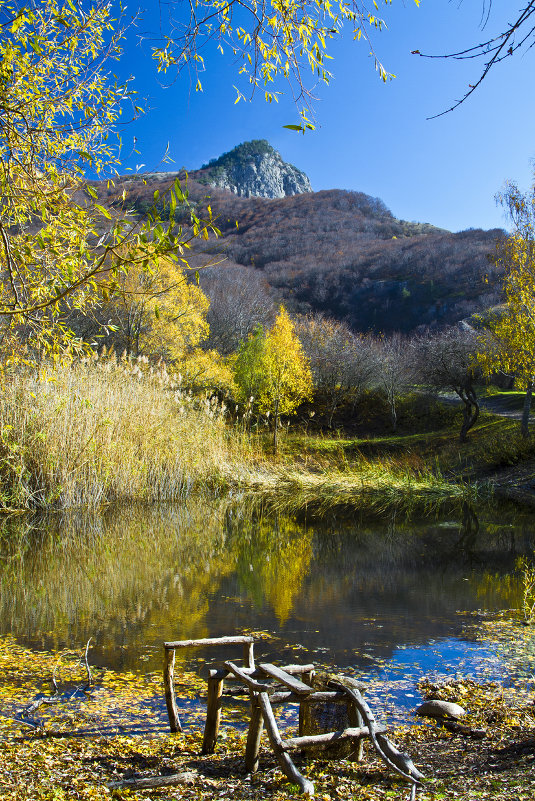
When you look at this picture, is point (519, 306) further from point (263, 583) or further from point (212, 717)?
point (212, 717)

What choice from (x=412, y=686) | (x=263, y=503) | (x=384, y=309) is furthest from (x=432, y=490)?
(x=384, y=309)

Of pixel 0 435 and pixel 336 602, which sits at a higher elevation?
pixel 0 435

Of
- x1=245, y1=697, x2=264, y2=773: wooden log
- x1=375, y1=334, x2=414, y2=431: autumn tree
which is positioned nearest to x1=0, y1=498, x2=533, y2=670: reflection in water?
x1=245, y1=697, x2=264, y2=773: wooden log

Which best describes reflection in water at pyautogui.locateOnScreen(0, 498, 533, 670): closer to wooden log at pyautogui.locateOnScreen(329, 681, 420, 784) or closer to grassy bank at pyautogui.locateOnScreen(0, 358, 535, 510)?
grassy bank at pyautogui.locateOnScreen(0, 358, 535, 510)

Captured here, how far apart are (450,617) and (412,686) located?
1778mm

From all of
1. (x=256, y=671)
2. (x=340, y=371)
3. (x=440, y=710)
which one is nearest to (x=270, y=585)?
(x=440, y=710)

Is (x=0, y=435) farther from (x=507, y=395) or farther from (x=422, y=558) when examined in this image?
(x=507, y=395)

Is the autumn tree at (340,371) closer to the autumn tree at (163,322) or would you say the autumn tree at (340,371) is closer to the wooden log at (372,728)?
the autumn tree at (163,322)

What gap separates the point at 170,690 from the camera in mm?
3113

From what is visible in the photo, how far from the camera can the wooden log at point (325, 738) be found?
246cm

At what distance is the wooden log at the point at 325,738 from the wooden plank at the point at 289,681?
184mm

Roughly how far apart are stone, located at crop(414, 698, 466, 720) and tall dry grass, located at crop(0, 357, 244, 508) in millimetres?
6718

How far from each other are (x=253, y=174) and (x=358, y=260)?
4988 cm

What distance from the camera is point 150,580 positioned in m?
7.02
